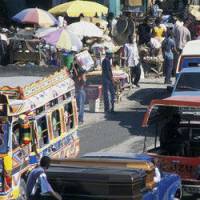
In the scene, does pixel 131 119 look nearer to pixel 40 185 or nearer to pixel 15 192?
pixel 15 192

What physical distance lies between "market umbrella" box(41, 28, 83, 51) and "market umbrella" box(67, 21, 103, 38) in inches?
90.3

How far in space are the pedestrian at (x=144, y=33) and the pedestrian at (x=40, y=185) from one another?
20.2 meters

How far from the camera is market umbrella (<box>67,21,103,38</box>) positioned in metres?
26.3

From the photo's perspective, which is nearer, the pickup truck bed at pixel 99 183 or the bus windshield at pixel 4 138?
the pickup truck bed at pixel 99 183

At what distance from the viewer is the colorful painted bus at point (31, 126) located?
11.3m

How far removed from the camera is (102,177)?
9438mm

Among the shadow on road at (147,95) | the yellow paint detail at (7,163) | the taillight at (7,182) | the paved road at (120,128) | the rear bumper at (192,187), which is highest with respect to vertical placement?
the yellow paint detail at (7,163)

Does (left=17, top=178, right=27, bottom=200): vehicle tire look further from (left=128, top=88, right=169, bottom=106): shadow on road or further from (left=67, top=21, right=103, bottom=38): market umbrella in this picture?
(left=67, top=21, right=103, bottom=38): market umbrella

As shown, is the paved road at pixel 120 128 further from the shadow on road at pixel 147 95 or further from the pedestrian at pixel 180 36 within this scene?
the pedestrian at pixel 180 36

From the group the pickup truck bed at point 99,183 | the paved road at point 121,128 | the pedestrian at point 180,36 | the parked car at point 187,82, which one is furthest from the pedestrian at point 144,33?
the pickup truck bed at point 99,183

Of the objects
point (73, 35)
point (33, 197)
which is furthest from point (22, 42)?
point (33, 197)

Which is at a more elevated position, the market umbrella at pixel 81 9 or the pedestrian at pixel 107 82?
the market umbrella at pixel 81 9

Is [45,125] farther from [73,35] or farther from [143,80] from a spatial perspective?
[143,80]

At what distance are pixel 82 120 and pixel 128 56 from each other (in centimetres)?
504
